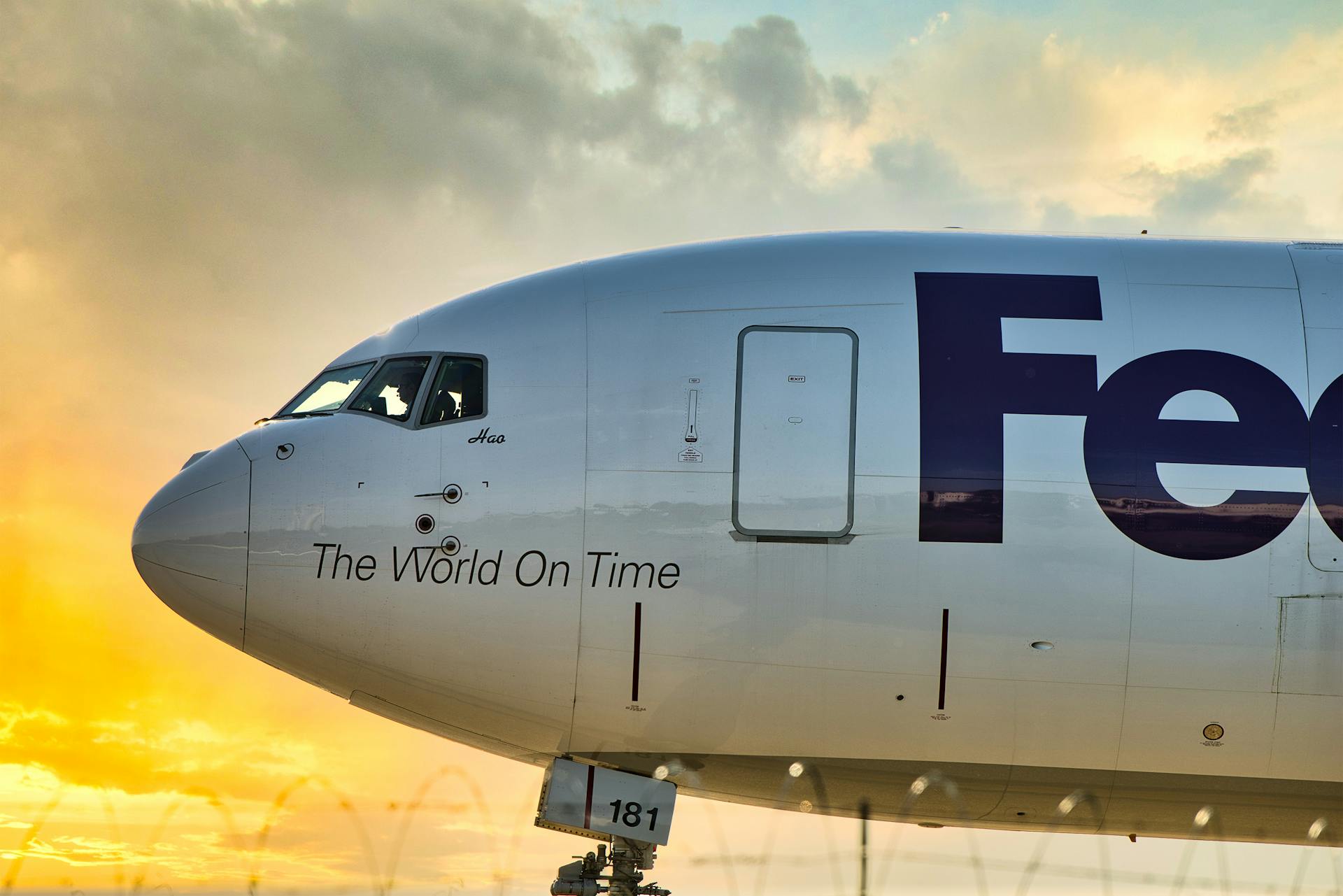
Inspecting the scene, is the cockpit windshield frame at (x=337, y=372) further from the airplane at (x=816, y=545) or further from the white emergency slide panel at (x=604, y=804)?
the white emergency slide panel at (x=604, y=804)

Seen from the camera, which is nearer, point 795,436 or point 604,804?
point 795,436

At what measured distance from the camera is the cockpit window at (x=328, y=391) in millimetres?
11125

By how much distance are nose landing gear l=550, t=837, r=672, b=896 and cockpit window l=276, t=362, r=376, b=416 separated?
14.1 feet

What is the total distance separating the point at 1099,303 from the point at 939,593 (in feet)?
9.49

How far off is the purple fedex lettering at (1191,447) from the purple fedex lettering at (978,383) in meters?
0.36

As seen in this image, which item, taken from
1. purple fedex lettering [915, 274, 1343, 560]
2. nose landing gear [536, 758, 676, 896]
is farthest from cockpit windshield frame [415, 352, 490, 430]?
purple fedex lettering [915, 274, 1343, 560]

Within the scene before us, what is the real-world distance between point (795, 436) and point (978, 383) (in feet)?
5.12

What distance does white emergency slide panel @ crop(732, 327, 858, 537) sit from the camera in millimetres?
10242

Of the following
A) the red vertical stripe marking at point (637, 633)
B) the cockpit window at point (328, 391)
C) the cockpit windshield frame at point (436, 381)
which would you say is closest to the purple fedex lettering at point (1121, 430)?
the red vertical stripe marking at point (637, 633)

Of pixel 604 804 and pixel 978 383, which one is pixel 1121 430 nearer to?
pixel 978 383

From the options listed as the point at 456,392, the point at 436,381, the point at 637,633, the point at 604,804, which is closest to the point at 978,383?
the point at 637,633

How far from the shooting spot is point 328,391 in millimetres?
11305

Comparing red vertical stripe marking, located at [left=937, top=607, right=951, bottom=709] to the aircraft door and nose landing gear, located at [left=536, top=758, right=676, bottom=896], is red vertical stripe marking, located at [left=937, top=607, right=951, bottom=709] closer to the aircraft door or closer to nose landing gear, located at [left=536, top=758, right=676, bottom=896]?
nose landing gear, located at [left=536, top=758, right=676, bottom=896]

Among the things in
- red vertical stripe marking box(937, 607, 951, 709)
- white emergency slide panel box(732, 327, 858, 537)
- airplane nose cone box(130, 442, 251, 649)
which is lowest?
red vertical stripe marking box(937, 607, 951, 709)
